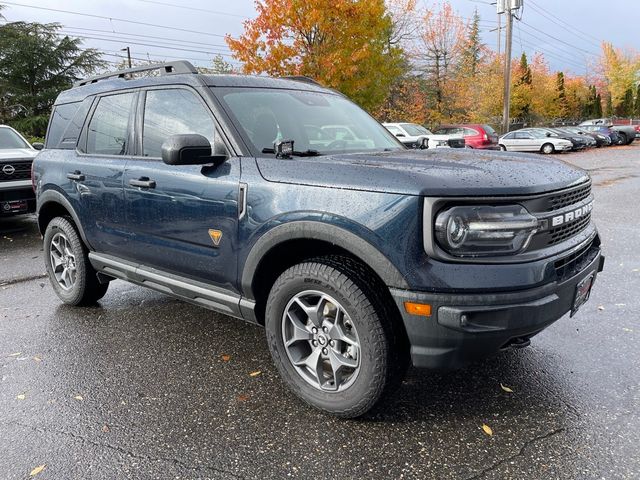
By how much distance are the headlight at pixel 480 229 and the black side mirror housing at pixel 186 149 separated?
1432 millimetres

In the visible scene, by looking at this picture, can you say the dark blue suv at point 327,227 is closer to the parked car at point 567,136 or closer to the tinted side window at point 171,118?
the tinted side window at point 171,118

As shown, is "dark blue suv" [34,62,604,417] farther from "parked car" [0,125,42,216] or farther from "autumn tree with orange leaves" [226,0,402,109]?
"autumn tree with orange leaves" [226,0,402,109]

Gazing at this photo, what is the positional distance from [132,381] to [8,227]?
777cm

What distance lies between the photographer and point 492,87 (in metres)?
37.5

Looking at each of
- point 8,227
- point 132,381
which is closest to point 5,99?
point 8,227

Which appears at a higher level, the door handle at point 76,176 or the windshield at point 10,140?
the windshield at point 10,140

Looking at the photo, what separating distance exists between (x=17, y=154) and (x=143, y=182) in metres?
6.71

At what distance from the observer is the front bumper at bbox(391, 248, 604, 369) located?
7.66ft

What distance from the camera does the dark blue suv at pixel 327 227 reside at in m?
2.37

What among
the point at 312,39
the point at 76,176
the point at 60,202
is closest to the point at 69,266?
the point at 60,202

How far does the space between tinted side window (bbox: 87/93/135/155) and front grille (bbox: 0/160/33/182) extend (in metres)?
5.04

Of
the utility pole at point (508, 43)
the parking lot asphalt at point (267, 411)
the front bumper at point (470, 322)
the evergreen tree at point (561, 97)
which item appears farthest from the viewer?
the evergreen tree at point (561, 97)

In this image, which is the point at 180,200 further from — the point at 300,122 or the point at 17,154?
the point at 17,154

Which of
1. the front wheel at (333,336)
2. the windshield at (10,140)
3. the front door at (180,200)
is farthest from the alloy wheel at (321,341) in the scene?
the windshield at (10,140)
